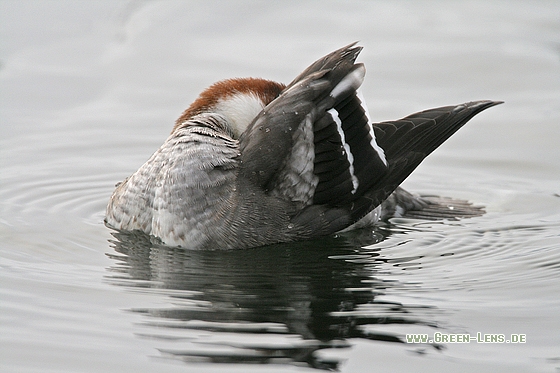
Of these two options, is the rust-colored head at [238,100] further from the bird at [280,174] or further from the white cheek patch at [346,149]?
the white cheek patch at [346,149]

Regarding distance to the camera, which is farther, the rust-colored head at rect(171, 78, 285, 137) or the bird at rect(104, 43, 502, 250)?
the rust-colored head at rect(171, 78, 285, 137)

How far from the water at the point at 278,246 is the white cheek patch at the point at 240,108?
1126 millimetres

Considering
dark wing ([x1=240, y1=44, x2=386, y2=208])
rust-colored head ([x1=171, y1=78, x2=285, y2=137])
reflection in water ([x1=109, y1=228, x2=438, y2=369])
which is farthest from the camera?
rust-colored head ([x1=171, y1=78, x2=285, y2=137])

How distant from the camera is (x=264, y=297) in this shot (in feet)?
19.0

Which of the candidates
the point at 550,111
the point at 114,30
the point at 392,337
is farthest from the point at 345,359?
the point at 114,30

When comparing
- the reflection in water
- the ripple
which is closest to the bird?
the reflection in water

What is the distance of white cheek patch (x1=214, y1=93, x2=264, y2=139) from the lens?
7296mm

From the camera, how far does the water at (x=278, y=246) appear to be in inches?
200

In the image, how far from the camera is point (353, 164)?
689cm

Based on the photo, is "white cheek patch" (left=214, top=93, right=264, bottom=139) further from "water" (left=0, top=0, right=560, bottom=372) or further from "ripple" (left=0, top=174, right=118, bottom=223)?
"ripple" (left=0, top=174, right=118, bottom=223)

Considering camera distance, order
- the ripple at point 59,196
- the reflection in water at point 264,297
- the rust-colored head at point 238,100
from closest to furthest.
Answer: the reflection in water at point 264,297 → the rust-colored head at point 238,100 → the ripple at point 59,196

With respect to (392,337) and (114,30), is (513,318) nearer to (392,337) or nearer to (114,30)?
(392,337)

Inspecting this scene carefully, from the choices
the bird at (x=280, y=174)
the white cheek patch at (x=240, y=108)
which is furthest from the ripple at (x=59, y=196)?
the white cheek patch at (x=240, y=108)

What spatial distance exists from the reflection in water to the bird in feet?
0.52
